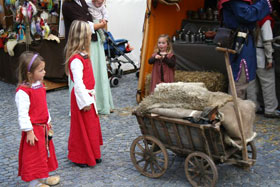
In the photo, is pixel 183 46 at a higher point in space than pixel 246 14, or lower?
lower

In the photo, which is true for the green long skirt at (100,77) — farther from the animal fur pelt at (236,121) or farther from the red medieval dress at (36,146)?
the animal fur pelt at (236,121)

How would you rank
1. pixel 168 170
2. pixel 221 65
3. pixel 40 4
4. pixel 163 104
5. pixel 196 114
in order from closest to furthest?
pixel 196 114
pixel 163 104
pixel 168 170
pixel 221 65
pixel 40 4

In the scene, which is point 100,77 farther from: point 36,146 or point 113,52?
point 36,146

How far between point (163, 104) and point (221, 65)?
306 centimetres

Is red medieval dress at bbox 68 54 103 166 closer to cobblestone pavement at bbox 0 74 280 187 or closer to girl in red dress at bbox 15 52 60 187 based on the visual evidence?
cobblestone pavement at bbox 0 74 280 187

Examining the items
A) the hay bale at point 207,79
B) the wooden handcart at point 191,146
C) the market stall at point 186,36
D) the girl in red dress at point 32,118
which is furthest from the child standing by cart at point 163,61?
the girl in red dress at point 32,118

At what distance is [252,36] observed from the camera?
5.05m

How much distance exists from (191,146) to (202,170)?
23 cm

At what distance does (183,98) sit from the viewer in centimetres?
358

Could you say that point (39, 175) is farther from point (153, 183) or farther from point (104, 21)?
point (104, 21)

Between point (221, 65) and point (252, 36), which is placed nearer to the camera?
point (252, 36)

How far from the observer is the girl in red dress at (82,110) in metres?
4.04

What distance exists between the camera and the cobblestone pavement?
12.4 feet

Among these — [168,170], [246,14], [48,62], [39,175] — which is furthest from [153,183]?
[48,62]
